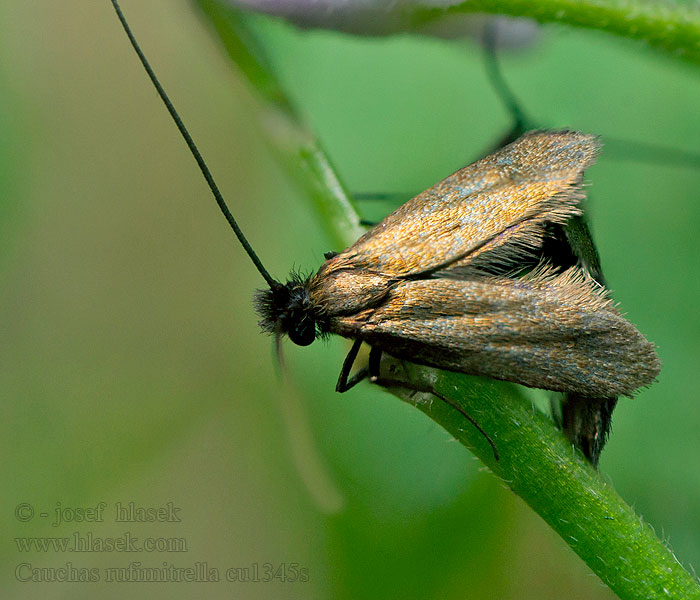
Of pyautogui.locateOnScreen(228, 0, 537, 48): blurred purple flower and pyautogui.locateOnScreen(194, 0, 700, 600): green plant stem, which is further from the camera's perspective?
pyautogui.locateOnScreen(228, 0, 537, 48): blurred purple flower

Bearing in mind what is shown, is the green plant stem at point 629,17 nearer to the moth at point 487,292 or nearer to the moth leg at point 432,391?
the moth at point 487,292

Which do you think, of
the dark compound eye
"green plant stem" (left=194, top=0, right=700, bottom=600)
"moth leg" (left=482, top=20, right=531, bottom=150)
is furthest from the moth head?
"moth leg" (left=482, top=20, right=531, bottom=150)

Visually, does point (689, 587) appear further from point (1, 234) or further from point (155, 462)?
point (1, 234)

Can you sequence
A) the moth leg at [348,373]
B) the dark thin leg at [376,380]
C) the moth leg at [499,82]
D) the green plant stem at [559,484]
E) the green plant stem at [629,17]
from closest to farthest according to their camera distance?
the green plant stem at [559,484] → the dark thin leg at [376,380] → the green plant stem at [629,17] → the moth leg at [348,373] → the moth leg at [499,82]

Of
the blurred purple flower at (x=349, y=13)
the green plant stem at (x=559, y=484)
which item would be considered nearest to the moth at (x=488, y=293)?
the green plant stem at (x=559, y=484)

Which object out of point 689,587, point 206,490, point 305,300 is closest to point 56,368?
point 206,490

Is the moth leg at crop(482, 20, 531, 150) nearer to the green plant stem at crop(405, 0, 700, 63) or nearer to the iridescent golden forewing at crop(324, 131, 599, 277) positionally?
the iridescent golden forewing at crop(324, 131, 599, 277)

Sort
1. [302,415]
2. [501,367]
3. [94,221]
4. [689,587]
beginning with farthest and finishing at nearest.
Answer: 1. [94,221]
2. [302,415]
3. [501,367]
4. [689,587]

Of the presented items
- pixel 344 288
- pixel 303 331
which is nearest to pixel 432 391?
pixel 344 288
